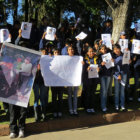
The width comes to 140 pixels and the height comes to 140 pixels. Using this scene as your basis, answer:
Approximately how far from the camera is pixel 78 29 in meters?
7.48

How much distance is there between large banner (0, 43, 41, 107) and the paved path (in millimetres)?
882

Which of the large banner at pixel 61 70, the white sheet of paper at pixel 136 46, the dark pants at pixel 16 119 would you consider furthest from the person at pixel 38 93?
the white sheet of paper at pixel 136 46

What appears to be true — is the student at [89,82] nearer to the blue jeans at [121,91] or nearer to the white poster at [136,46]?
the blue jeans at [121,91]

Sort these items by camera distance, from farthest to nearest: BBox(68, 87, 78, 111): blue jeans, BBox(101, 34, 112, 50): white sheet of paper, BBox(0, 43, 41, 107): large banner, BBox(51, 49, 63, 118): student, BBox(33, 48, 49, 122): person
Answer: BBox(101, 34, 112, 50): white sheet of paper → BBox(68, 87, 78, 111): blue jeans → BBox(51, 49, 63, 118): student → BBox(33, 48, 49, 122): person → BBox(0, 43, 41, 107): large banner

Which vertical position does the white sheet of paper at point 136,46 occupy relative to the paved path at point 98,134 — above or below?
above

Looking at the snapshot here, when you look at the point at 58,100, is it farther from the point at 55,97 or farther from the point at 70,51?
the point at 70,51

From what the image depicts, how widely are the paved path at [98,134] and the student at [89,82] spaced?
0.72 m

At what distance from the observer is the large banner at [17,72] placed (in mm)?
5164

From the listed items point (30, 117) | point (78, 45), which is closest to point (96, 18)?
point (78, 45)

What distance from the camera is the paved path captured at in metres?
5.22

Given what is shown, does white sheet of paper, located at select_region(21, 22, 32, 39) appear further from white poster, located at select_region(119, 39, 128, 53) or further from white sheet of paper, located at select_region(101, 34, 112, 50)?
white poster, located at select_region(119, 39, 128, 53)

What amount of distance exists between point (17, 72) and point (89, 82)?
1938 millimetres

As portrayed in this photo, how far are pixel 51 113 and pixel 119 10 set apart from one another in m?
4.40

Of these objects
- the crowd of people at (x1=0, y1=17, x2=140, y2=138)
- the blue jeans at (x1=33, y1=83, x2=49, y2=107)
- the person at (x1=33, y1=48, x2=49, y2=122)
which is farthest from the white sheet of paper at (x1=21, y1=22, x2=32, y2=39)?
the blue jeans at (x1=33, y1=83, x2=49, y2=107)
